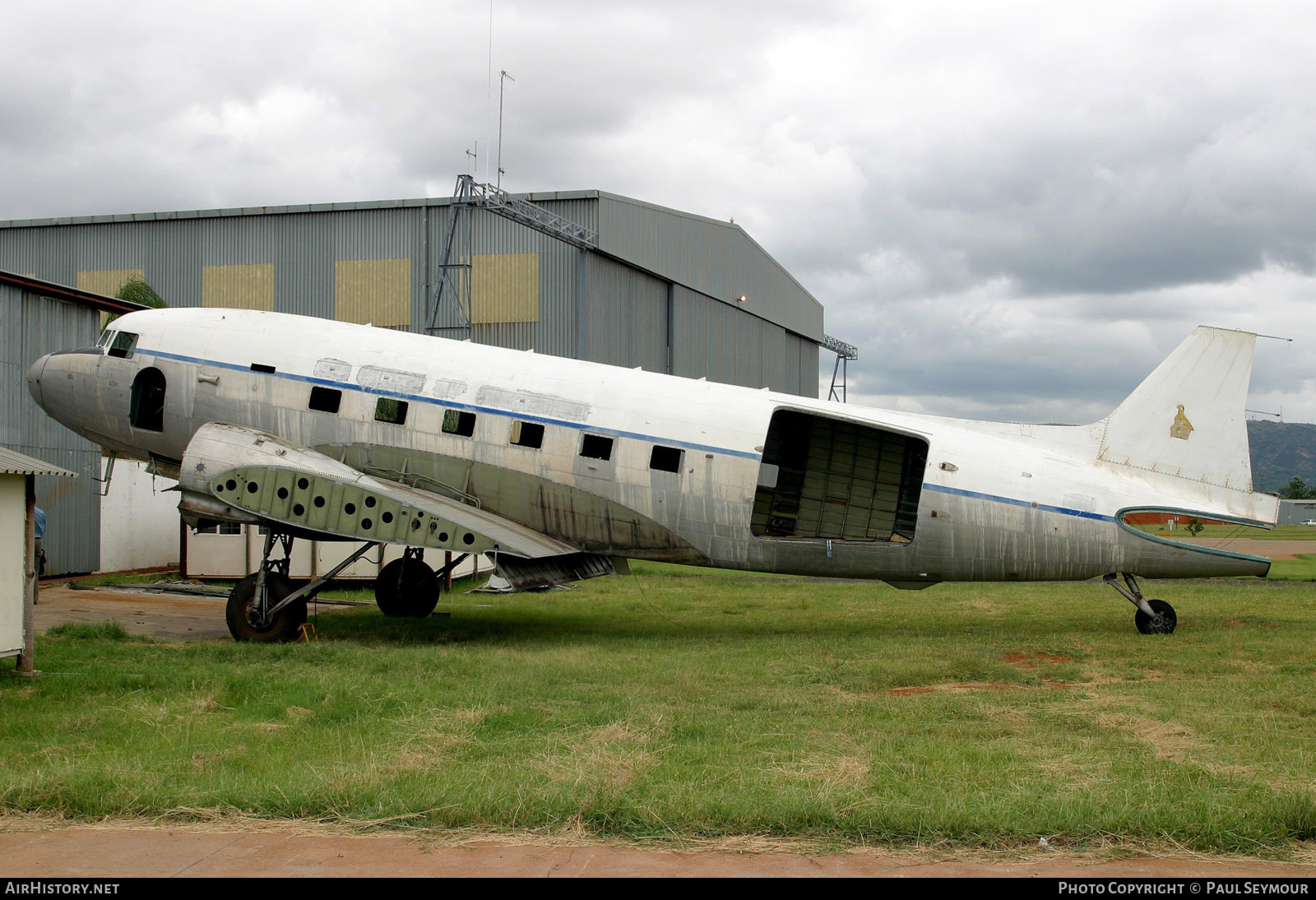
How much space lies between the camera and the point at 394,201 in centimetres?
4406

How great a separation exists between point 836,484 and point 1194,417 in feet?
21.4

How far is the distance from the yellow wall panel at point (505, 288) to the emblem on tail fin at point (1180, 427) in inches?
1163

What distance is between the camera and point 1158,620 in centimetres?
1667

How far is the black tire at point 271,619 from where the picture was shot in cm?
1559

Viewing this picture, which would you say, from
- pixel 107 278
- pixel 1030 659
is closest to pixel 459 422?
pixel 1030 659

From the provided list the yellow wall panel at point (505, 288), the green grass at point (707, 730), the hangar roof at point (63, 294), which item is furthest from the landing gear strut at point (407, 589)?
the yellow wall panel at point (505, 288)

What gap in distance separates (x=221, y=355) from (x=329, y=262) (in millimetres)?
29462

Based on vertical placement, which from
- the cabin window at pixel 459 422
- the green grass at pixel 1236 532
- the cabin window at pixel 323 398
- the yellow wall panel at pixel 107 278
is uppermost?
the yellow wall panel at pixel 107 278

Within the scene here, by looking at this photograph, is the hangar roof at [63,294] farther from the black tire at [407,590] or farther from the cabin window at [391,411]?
the cabin window at [391,411]

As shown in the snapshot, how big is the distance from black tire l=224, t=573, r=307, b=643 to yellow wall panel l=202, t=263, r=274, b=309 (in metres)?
33.0

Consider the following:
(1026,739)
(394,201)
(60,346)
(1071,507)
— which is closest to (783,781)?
(1026,739)

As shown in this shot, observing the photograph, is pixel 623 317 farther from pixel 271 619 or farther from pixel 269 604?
pixel 271 619

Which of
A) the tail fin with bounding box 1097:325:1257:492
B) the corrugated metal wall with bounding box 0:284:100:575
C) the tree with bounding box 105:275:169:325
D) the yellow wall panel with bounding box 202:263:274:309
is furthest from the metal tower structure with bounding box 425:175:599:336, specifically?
the tail fin with bounding box 1097:325:1257:492

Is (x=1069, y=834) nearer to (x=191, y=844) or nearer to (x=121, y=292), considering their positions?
(x=191, y=844)
